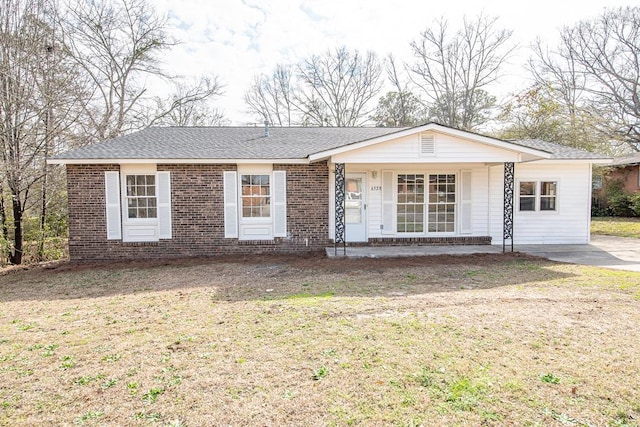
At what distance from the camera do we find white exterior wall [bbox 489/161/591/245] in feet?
38.3

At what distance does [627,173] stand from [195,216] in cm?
2709

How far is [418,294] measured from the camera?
636 centimetres

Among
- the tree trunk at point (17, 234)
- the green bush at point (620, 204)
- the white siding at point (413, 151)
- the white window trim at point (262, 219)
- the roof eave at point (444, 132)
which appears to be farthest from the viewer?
the green bush at point (620, 204)

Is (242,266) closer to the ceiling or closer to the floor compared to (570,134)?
closer to the floor

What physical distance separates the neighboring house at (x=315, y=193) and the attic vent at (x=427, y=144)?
0.03m

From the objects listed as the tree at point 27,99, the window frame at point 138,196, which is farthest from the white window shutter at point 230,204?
the tree at point 27,99

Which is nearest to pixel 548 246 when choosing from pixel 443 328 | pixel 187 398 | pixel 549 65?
pixel 443 328

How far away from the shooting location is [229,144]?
1199 cm

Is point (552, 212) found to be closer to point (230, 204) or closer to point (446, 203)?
point (446, 203)

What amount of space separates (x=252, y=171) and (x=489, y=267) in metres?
6.58

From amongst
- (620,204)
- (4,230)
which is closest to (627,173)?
(620,204)

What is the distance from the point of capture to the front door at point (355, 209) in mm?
11578

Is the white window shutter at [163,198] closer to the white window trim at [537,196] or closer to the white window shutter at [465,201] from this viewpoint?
the white window shutter at [465,201]

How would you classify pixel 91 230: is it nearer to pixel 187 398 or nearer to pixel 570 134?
pixel 187 398
